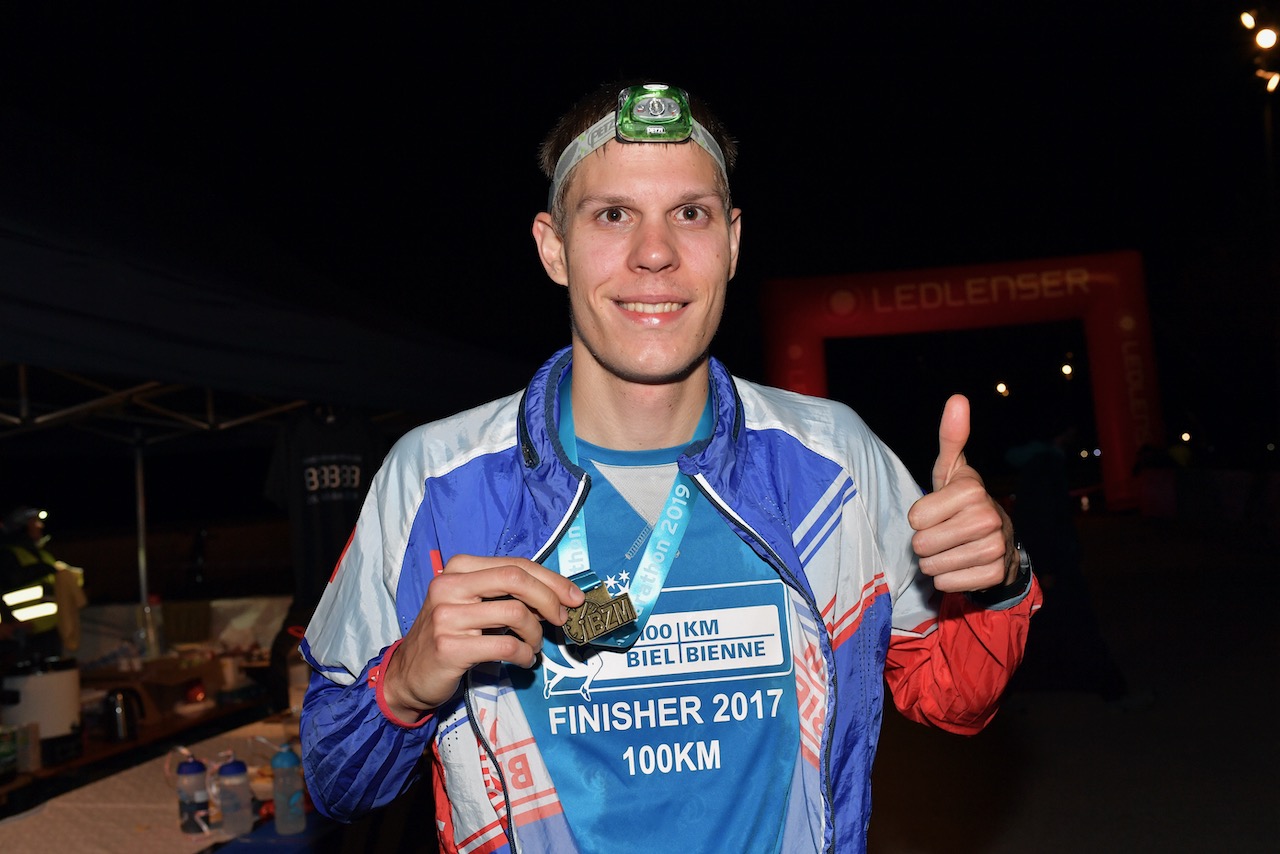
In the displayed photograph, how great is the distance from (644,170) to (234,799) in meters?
2.99

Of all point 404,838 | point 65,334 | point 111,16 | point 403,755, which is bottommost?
point 404,838

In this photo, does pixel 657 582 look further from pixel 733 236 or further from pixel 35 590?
pixel 35 590

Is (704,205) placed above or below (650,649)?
above

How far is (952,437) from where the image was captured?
5.10 ft

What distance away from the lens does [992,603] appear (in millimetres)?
1643

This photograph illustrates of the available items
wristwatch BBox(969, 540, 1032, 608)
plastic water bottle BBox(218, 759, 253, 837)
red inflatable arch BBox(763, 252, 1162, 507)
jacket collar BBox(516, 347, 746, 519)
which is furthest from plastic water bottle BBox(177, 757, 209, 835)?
red inflatable arch BBox(763, 252, 1162, 507)

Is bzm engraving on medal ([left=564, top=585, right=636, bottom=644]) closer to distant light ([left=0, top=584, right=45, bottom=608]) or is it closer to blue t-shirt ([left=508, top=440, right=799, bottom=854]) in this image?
blue t-shirt ([left=508, top=440, right=799, bottom=854])

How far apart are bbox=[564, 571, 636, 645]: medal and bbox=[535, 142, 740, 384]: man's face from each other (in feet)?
1.41

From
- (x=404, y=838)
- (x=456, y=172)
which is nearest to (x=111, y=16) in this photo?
(x=456, y=172)

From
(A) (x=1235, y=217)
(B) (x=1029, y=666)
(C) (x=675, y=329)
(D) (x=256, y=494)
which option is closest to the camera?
(C) (x=675, y=329)

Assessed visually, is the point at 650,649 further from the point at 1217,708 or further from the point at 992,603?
the point at 1217,708

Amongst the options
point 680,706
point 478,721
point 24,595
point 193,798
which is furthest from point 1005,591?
point 24,595

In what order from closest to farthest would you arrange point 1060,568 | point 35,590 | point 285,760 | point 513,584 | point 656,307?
point 513,584 → point 656,307 → point 285,760 → point 1060,568 → point 35,590

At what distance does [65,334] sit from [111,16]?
25.3 ft
